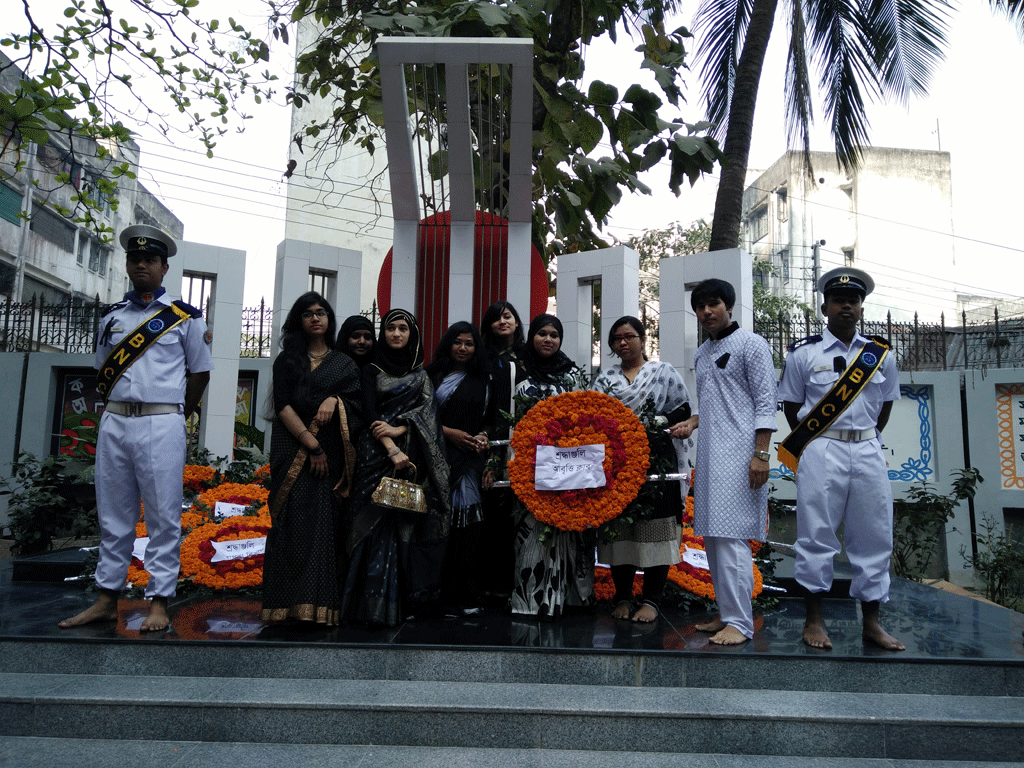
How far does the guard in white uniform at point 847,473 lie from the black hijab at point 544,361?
51.8 inches

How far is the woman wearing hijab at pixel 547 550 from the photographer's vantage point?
4414 millimetres

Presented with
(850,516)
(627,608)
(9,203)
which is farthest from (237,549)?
(9,203)

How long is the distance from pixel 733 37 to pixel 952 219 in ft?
62.5

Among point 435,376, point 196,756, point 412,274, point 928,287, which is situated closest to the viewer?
point 196,756

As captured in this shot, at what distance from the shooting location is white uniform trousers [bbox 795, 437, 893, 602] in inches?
150

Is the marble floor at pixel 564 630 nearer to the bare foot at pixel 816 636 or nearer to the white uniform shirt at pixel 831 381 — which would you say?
the bare foot at pixel 816 636

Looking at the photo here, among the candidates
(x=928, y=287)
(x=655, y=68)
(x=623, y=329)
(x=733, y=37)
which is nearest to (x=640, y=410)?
(x=623, y=329)

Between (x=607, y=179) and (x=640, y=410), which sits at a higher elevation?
(x=607, y=179)

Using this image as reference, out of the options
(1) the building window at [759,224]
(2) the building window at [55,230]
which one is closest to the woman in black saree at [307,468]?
(2) the building window at [55,230]

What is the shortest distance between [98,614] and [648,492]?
2.91 m

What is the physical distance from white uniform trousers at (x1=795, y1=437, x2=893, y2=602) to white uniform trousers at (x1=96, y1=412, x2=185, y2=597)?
122 inches

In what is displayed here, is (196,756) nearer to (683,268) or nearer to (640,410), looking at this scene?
(640,410)

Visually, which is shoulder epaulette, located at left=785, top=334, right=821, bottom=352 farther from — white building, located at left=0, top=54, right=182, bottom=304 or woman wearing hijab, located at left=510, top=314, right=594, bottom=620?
white building, located at left=0, top=54, right=182, bottom=304

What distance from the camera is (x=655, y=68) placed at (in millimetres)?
6137
